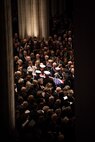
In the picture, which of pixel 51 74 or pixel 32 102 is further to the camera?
pixel 51 74

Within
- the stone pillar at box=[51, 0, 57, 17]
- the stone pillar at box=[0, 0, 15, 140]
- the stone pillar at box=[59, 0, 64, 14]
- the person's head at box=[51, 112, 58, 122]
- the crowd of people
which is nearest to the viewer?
the crowd of people

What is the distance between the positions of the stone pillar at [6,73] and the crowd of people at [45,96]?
0.83 ft

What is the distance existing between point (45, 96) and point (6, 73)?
1.16 metres

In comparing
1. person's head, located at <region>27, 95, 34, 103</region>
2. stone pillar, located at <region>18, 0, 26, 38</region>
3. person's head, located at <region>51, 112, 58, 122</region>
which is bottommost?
person's head, located at <region>51, 112, 58, 122</region>

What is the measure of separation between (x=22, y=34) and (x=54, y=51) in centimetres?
508

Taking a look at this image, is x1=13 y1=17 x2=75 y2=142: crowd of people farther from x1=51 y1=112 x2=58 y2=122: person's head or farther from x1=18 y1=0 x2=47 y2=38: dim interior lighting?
x1=18 y1=0 x2=47 y2=38: dim interior lighting

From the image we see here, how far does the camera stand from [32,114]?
322 inches

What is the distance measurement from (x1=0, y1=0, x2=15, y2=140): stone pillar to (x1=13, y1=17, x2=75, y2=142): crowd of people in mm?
253

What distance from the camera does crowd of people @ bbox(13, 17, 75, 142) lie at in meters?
7.79

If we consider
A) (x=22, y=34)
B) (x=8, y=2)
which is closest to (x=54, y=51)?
(x=22, y=34)

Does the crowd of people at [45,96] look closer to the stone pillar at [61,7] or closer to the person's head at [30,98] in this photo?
the person's head at [30,98]

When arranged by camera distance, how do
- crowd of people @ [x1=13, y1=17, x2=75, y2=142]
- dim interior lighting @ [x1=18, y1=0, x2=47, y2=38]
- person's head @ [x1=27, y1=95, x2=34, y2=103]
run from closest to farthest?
crowd of people @ [x1=13, y1=17, x2=75, y2=142] → person's head @ [x1=27, y1=95, x2=34, y2=103] → dim interior lighting @ [x1=18, y1=0, x2=47, y2=38]

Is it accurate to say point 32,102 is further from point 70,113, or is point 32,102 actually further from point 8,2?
point 8,2

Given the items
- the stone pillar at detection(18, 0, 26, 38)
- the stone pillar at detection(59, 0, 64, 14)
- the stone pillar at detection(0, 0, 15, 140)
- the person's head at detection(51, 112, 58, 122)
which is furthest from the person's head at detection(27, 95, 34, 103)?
the stone pillar at detection(59, 0, 64, 14)
